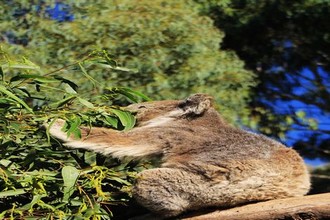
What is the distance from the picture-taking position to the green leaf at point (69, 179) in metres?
3.64

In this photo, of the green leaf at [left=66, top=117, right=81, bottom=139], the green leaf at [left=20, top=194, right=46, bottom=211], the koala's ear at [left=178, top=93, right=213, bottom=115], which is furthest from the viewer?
the koala's ear at [left=178, top=93, right=213, bottom=115]

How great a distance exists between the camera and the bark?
3928mm

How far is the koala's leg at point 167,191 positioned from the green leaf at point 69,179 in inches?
27.8

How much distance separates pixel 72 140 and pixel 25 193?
0.63m

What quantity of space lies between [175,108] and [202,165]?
2.49 ft

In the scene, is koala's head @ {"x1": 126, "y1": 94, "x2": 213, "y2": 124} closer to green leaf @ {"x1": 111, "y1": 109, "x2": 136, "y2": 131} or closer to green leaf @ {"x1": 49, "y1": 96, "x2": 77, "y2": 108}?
green leaf @ {"x1": 111, "y1": 109, "x2": 136, "y2": 131}

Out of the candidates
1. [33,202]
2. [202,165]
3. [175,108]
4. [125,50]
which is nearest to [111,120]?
[33,202]

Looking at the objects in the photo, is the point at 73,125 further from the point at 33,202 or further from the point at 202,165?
the point at 202,165

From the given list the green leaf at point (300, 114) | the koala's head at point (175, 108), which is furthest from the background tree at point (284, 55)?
the koala's head at point (175, 108)

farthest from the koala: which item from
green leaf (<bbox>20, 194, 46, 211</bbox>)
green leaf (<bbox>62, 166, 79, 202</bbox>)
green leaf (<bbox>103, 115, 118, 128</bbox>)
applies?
green leaf (<bbox>20, 194, 46, 211</bbox>)

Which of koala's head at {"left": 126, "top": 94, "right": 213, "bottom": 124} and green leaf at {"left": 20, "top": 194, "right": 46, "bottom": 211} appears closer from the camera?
green leaf at {"left": 20, "top": 194, "right": 46, "bottom": 211}

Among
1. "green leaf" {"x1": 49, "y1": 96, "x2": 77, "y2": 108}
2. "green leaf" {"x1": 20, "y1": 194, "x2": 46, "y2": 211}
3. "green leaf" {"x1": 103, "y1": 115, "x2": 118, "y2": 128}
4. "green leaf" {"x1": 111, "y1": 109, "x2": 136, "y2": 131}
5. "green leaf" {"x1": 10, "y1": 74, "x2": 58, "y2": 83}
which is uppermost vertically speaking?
"green leaf" {"x1": 10, "y1": 74, "x2": 58, "y2": 83}

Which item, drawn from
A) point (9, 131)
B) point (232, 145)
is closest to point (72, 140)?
point (9, 131)

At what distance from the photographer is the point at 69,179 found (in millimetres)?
3645
